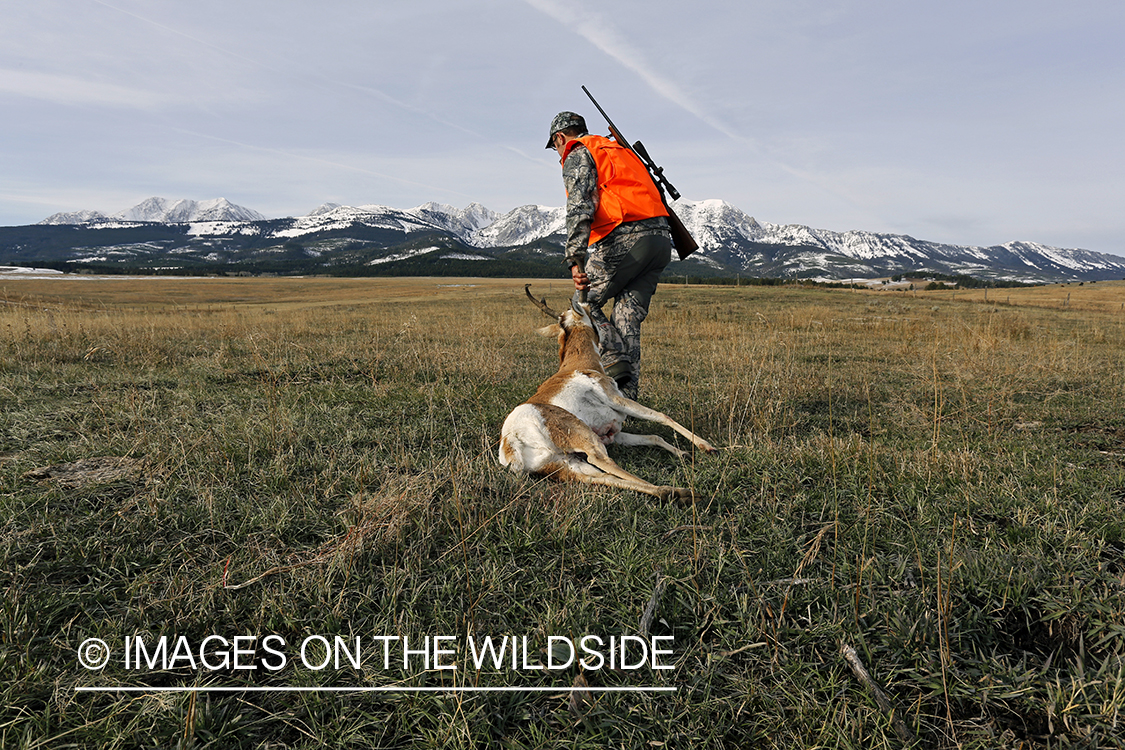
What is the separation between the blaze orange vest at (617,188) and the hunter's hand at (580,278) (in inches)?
18.6

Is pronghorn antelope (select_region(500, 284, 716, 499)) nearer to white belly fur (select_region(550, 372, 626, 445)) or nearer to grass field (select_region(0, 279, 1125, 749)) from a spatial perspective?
white belly fur (select_region(550, 372, 626, 445))

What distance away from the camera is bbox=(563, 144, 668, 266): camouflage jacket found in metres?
5.48

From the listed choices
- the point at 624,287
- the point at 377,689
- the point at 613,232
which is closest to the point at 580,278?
the point at 624,287

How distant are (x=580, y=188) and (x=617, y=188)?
403 mm

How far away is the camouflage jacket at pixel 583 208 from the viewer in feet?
18.0

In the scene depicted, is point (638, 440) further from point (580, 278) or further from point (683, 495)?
point (580, 278)

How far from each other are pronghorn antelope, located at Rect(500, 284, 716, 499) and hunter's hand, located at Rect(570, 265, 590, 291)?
0.58 metres

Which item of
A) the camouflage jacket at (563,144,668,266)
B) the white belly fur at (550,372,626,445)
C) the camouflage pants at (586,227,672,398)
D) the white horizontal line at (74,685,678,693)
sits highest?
the camouflage jacket at (563,144,668,266)

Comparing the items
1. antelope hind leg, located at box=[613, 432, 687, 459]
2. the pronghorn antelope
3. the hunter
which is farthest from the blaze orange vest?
antelope hind leg, located at box=[613, 432, 687, 459]

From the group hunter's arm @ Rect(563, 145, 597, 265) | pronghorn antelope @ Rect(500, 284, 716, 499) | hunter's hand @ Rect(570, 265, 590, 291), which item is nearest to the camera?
pronghorn antelope @ Rect(500, 284, 716, 499)

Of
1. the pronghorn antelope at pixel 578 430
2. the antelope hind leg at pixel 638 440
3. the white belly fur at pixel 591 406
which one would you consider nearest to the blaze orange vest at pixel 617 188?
the pronghorn antelope at pixel 578 430

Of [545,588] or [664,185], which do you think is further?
[664,185]

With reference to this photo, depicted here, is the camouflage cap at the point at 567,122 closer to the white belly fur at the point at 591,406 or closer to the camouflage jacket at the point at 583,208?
the camouflage jacket at the point at 583,208

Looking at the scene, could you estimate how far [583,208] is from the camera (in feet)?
18.1
